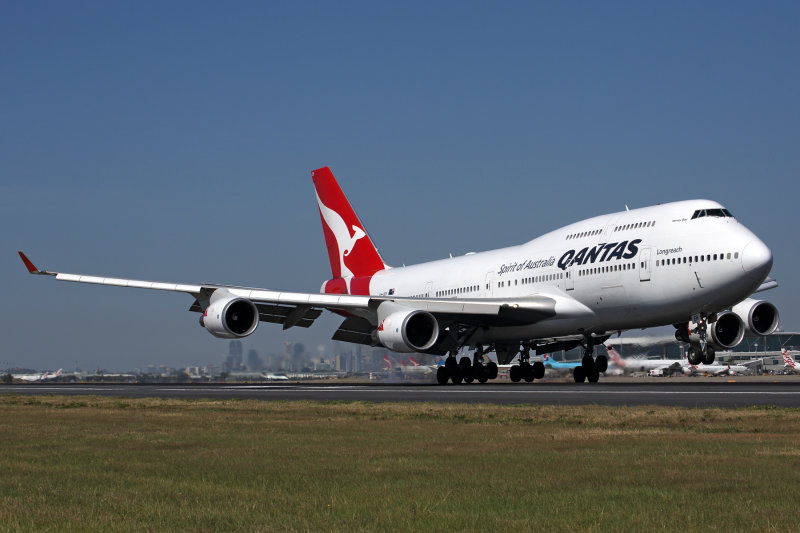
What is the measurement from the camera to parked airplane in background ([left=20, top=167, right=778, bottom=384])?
105 feet

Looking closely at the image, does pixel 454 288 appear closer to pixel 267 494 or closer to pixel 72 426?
pixel 72 426

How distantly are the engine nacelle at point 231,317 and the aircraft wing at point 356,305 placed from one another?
766 mm

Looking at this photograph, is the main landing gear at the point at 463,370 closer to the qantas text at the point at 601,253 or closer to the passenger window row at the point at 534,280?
the passenger window row at the point at 534,280

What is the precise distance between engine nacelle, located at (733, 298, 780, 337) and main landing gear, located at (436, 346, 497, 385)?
10.9 meters

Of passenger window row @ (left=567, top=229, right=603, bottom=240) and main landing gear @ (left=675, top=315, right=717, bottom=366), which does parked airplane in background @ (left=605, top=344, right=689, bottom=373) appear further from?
main landing gear @ (left=675, top=315, right=717, bottom=366)

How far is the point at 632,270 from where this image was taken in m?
33.5

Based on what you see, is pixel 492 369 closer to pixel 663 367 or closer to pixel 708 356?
pixel 708 356

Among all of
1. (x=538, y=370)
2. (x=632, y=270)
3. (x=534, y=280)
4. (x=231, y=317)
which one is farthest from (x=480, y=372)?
(x=231, y=317)

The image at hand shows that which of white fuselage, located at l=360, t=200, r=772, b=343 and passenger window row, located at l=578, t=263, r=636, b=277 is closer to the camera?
white fuselage, located at l=360, t=200, r=772, b=343

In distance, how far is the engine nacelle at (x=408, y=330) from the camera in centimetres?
3609

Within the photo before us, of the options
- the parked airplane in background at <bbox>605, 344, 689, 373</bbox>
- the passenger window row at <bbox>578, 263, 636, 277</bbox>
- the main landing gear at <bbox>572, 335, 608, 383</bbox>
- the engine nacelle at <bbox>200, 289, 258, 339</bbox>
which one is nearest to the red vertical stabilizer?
the engine nacelle at <bbox>200, 289, 258, 339</bbox>

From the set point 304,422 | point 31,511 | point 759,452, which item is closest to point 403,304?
point 304,422

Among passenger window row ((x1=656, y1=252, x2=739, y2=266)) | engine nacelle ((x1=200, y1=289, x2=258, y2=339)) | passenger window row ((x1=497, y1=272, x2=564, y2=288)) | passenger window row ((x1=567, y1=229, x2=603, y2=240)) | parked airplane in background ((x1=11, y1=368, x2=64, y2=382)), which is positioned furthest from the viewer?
parked airplane in background ((x1=11, y1=368, x2=64, y2=382))

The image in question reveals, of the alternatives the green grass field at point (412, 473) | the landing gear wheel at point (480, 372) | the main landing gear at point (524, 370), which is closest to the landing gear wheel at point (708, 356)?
the main landing gear at point (524, 370)
